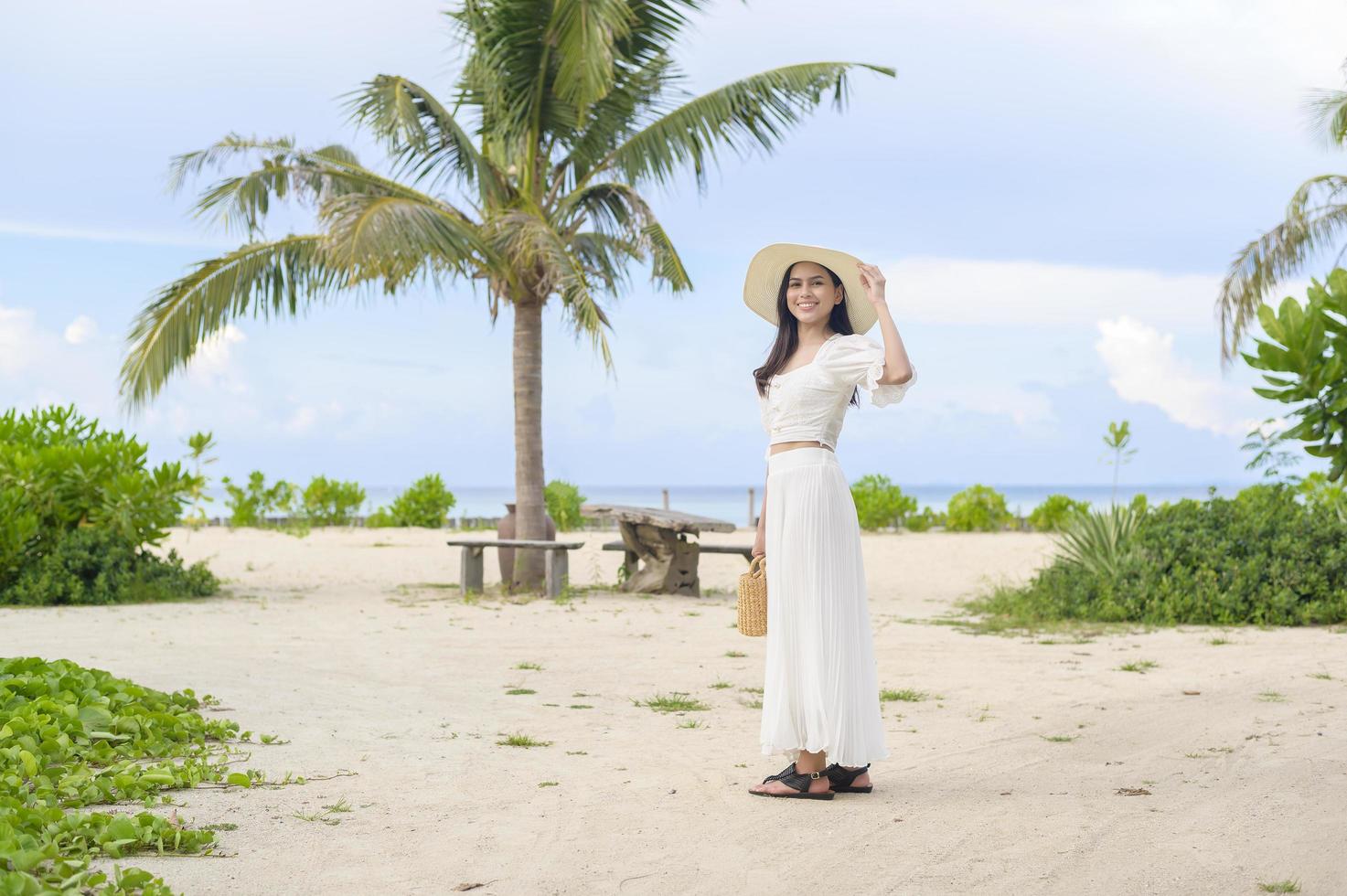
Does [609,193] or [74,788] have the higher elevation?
[609,193]

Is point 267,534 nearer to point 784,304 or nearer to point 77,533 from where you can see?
point 77,533

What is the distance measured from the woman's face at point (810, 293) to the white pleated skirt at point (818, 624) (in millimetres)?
512

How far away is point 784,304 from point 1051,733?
Result: 261 centimetres

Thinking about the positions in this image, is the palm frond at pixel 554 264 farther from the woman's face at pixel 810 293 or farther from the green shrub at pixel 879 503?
the green shrub at pixel 879 503

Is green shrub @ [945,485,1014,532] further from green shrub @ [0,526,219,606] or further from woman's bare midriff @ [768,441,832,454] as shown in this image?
woman's bare midriff @ [768,441,832,454]

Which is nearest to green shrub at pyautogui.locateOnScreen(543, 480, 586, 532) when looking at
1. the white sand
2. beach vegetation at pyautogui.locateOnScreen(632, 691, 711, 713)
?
the white sand

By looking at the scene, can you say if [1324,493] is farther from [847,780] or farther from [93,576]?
[93,576]

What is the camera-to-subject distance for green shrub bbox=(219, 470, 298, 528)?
2233 cm

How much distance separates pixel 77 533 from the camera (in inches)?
454

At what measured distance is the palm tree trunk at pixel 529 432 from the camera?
41.8ft

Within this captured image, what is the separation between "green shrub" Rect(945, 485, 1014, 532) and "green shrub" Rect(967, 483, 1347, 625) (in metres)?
11.3

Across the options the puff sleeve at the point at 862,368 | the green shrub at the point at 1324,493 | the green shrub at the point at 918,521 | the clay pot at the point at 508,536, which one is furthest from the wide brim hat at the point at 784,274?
the green shrub at the point at 918,521

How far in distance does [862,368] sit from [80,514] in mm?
9969

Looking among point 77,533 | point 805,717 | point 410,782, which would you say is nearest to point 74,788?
point 410,782
